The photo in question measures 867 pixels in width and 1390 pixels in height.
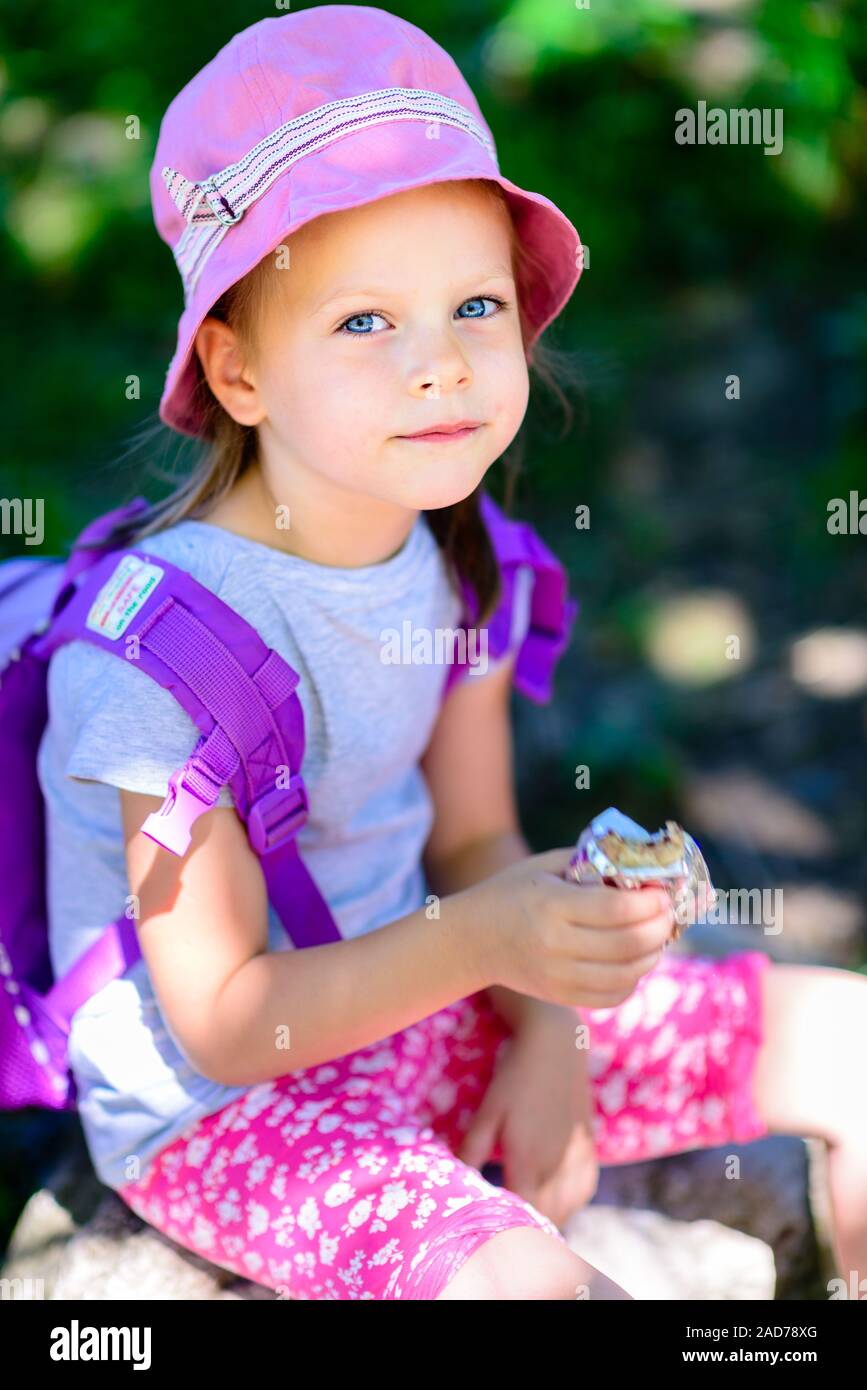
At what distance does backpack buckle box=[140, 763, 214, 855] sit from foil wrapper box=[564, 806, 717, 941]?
1.33ft

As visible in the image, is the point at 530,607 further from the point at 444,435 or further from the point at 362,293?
the point at 362,293

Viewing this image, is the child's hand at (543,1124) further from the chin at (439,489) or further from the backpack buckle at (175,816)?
the chin at (439,489)

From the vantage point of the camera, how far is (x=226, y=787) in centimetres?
172

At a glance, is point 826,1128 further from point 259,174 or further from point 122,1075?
point 259,174

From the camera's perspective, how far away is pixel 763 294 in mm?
4512

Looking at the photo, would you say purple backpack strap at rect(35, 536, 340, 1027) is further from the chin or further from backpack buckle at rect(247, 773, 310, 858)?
the chin

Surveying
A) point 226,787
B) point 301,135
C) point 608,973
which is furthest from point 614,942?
point 301,135

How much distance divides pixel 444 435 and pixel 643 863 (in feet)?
1.67

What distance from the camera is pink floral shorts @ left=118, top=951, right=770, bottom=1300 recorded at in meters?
1.68

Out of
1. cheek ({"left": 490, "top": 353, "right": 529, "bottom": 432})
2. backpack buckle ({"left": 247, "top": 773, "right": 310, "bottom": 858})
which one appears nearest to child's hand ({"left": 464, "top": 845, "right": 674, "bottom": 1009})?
backpack buckle ({"left": 247, "top": 773, "right": 310, "bottom": 858})

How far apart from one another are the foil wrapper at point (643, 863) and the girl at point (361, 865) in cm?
3

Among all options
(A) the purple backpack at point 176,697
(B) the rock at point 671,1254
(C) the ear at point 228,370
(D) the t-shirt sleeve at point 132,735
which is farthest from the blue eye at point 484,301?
(B) the rock at point 671,1254

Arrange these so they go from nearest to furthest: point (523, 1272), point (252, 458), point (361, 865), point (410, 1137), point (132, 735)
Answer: point (523, 1272) → point (132, 735) → point (410, 1137) → point (252, 458) → point (361, 865)
